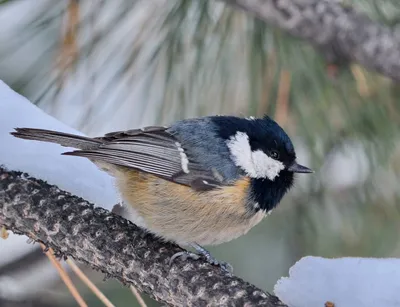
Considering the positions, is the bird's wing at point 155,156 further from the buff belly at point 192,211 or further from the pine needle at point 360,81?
the pine needle at point 360,81

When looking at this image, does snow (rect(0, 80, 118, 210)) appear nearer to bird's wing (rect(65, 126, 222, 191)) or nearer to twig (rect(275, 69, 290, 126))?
bird's wing (rect(65, 126, 222, 191))

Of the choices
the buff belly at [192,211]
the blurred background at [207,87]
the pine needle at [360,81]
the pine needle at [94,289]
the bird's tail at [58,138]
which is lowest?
the pine needle at [94,289]

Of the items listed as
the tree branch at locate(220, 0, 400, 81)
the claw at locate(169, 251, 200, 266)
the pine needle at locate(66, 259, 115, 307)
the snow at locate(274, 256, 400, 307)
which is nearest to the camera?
the snow at locate(274, 256, 400, 307)

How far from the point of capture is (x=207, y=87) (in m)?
1.04

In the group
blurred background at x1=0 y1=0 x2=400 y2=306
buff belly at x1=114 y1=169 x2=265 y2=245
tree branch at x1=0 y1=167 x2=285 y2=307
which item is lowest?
tree branch at x1=0 y1=167 x2=285 y2=307

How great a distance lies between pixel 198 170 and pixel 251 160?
0.26ft

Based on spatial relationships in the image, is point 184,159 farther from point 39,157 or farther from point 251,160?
point 39,157

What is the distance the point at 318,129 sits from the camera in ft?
3.50

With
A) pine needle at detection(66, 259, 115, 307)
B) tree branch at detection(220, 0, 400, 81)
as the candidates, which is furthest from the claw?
tree branch at detection(220, 0, 400, 81)

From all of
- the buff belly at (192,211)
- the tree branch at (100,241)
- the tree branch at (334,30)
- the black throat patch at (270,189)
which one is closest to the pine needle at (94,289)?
A: the tree branch at (100,241)

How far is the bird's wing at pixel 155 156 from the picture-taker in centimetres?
95

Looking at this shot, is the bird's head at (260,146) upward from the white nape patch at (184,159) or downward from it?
upward

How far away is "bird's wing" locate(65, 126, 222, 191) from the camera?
3.11ft

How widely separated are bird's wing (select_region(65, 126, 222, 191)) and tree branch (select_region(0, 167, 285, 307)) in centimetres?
9
